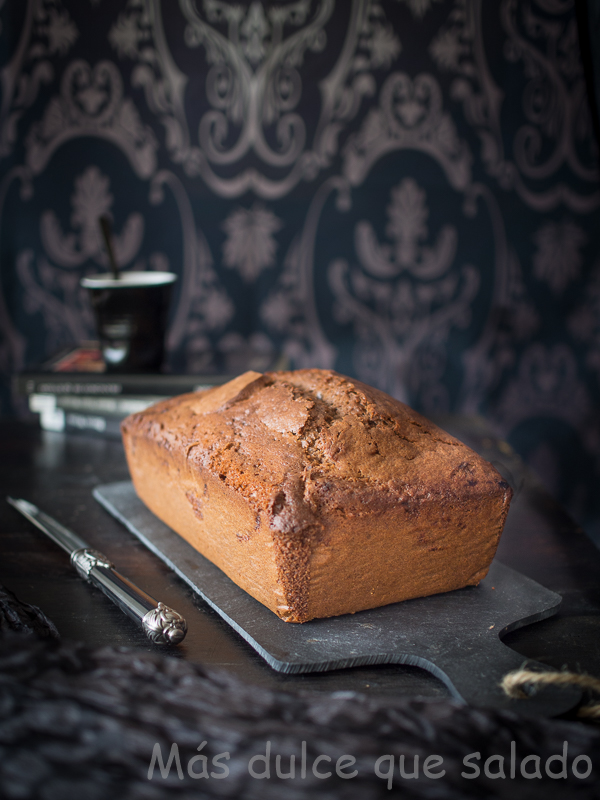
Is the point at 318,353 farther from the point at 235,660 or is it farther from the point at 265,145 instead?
the point at 235,660

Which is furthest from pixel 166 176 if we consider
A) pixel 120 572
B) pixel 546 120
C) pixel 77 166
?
pixel 120 572

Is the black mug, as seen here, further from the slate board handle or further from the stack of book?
the slate board handle

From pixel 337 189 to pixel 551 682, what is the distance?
163 centimetres

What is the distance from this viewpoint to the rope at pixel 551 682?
50cm

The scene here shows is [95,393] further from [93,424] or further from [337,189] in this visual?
[337,189]

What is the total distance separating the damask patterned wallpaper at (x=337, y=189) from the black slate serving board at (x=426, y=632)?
127 cm

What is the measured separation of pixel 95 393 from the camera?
1.38 metres

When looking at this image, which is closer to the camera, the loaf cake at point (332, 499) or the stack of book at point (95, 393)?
the loaf cake at point (332, 499)

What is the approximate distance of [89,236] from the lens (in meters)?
1.93

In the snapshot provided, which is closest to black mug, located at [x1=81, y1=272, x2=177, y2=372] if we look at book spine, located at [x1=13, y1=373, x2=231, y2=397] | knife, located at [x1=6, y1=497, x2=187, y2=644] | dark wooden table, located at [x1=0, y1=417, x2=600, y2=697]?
book spine, located at [x1=13, y1=373, x2=231, y2=397]

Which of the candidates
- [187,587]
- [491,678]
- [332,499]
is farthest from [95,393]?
[491,678]

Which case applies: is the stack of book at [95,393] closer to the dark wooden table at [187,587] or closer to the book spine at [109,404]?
the book spine at [109,404]

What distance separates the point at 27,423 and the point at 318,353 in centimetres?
90

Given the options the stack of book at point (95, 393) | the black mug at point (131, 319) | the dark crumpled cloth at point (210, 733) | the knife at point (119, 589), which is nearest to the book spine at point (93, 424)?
the stack of book at point (95, 393)
